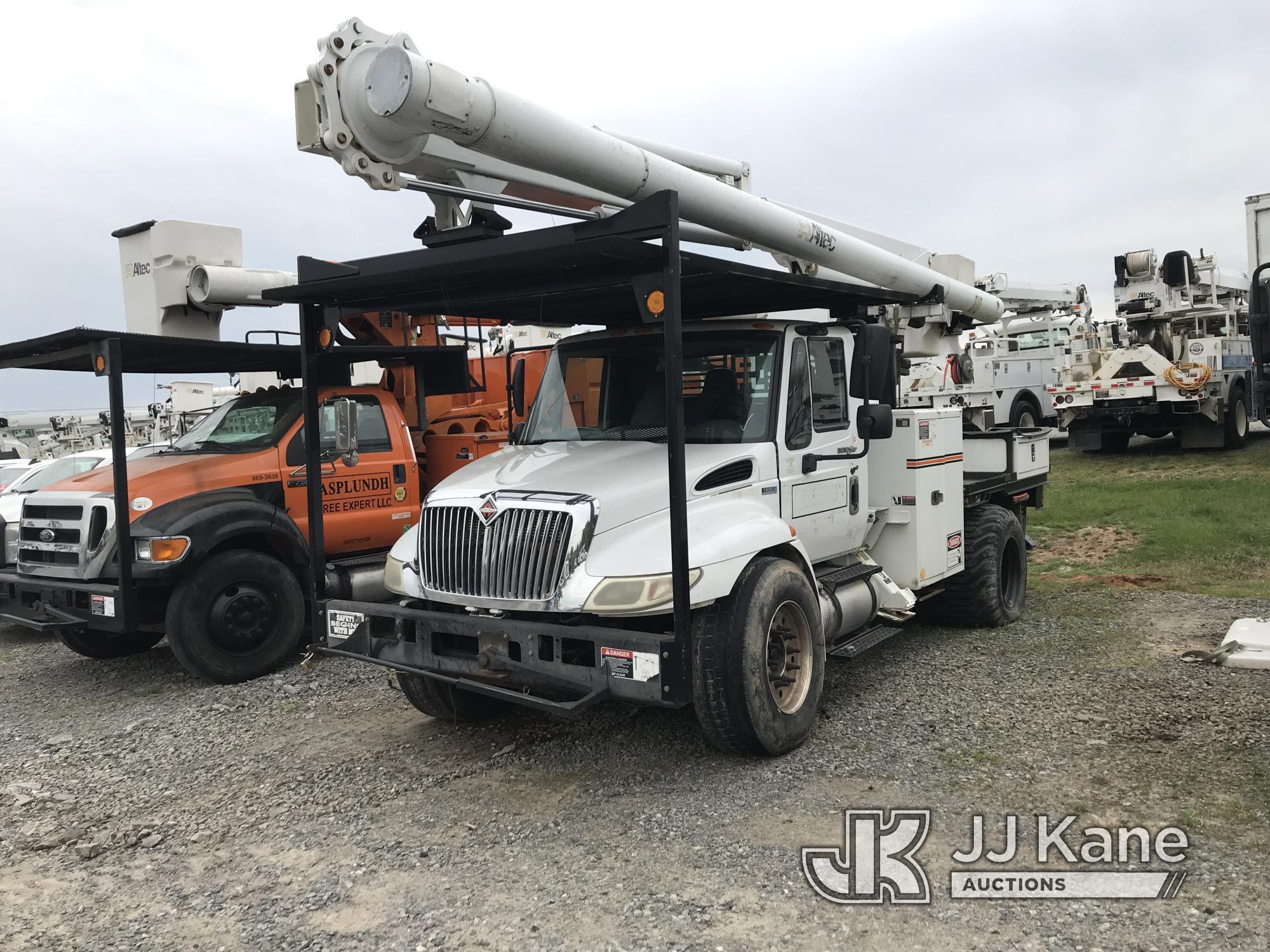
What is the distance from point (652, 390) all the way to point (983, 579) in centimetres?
340

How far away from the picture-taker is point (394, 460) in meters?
8.58

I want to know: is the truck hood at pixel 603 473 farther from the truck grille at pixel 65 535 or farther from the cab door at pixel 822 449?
the truck grille at pixel 65 535

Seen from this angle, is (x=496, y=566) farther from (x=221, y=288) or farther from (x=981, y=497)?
(x=981, y=497)

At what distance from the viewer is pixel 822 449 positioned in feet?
20.4

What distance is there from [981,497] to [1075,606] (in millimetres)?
1468

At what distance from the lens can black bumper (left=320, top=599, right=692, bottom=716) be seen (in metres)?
4.55

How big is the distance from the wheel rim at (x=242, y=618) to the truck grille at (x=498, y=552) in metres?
2.62

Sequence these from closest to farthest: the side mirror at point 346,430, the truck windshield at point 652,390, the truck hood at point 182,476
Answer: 1. the truck windshield at point 652,390
2. the truck hood at point 182,476
3. the side mirror at point 346,430

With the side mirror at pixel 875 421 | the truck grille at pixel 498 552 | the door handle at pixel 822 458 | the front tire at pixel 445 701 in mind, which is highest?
the side mirror at pixel 875 421

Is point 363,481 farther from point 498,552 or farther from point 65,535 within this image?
point 498,552

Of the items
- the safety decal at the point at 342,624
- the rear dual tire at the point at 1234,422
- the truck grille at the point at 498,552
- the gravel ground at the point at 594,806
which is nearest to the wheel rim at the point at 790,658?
the gravel ground at the point at 594,806

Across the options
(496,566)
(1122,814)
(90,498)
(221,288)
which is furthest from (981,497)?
(90,498)

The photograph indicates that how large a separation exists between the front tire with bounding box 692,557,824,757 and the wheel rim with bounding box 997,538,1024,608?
135 inches

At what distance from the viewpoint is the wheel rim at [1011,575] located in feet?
27.4
